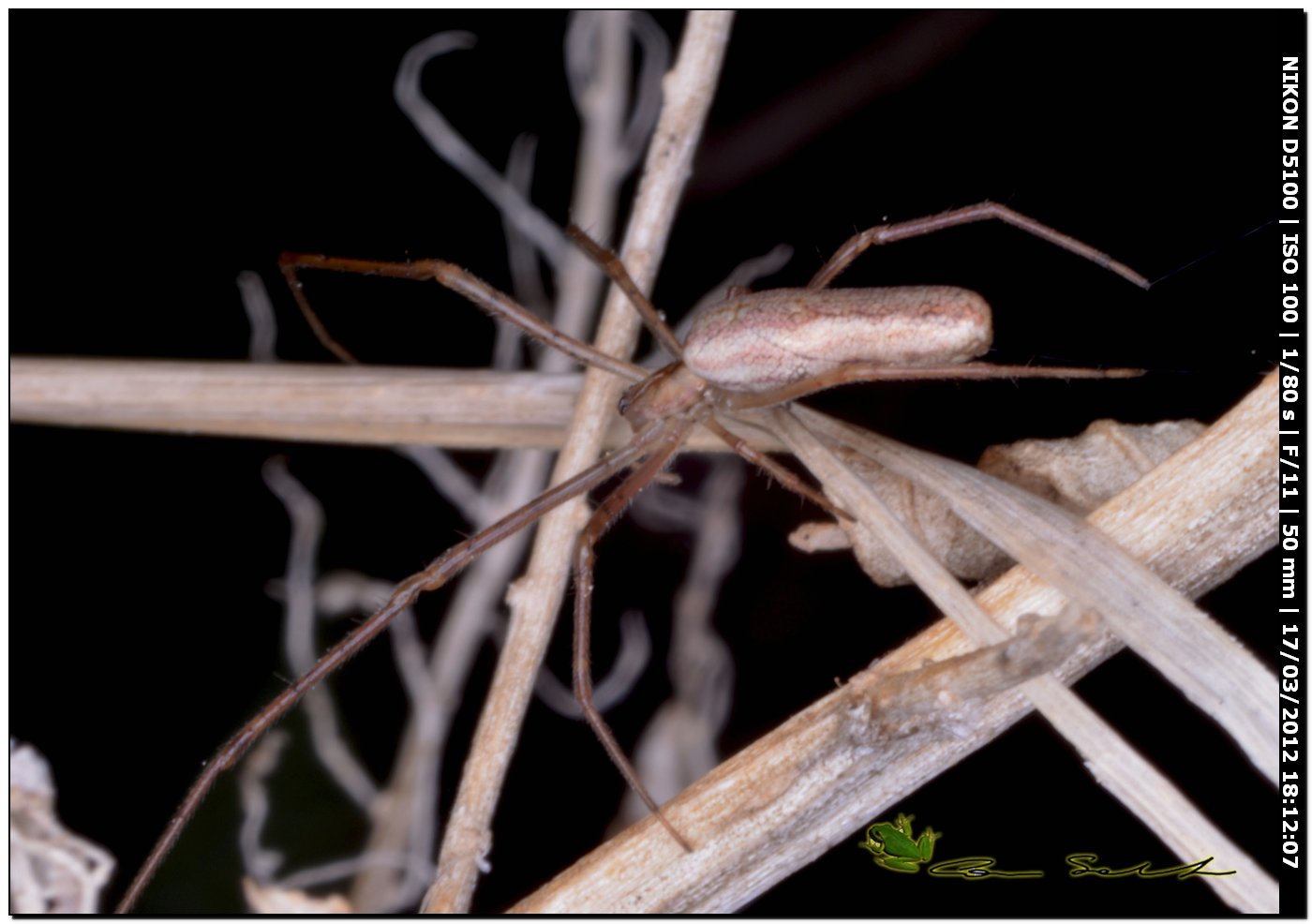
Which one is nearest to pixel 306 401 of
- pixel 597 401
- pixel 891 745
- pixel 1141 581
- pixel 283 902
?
pixel 597 401

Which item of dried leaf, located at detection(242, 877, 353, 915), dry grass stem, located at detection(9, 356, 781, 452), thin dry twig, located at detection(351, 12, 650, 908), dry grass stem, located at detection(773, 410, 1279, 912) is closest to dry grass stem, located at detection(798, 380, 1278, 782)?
dry grass stem, located at detection(773, 410, 1279, 912)

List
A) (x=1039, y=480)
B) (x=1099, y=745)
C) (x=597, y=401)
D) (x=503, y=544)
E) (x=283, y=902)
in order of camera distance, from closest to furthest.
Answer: (x=1099, y=745), (x=1039, y=480), (x=283, y=902), (x=597, y=401), (x=503, y=544)

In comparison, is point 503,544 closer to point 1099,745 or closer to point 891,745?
point 891,745

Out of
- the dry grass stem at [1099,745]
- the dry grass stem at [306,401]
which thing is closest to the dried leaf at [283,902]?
the dry grass stem at [306,401]

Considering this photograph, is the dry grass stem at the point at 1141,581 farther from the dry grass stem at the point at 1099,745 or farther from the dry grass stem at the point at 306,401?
the dry grass stem at the point at 306,401

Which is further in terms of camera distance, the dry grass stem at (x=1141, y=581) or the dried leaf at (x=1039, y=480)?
the dried leaf at (x=1039, y=480)

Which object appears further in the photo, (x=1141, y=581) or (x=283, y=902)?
(x=283, y=902)

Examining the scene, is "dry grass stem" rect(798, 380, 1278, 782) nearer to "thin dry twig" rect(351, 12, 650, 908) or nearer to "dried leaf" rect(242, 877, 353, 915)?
"thin dry twig" rect(351, 12, 650, 908)

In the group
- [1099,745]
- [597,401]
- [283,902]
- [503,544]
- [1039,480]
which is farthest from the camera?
[503,544]

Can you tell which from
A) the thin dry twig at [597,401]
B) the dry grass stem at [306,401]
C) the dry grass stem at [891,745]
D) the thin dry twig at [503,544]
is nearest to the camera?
the dry grass stem at [891,745]
